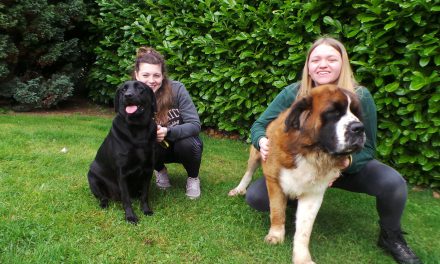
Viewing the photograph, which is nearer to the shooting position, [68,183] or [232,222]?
[232,222]

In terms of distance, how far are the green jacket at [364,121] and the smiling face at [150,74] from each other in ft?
3.51

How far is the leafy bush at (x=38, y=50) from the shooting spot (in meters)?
6.93

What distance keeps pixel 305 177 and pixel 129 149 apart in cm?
148

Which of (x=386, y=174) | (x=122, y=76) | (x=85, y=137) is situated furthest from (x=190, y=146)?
(x=122, y=76)

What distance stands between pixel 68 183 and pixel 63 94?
4134 millimetres

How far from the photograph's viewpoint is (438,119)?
417cm

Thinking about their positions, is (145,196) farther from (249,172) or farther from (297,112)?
(297,112)

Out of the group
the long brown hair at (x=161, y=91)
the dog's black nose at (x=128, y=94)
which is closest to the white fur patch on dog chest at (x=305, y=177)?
the dog's black nose at (x=128, y=94)

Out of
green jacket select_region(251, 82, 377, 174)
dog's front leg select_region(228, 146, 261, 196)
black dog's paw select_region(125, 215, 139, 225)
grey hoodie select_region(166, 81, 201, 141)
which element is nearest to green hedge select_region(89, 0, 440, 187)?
green jacket select_region(251, 82, 377, 174)

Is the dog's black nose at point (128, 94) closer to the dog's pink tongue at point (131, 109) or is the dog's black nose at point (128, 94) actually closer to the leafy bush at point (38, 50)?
the dog's pink tongue at point (131, 109)

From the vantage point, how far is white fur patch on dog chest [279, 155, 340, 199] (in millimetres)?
2812

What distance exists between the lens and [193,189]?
4.09 metres

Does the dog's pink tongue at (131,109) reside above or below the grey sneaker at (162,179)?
above

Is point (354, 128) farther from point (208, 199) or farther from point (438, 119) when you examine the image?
point (438, 119)
